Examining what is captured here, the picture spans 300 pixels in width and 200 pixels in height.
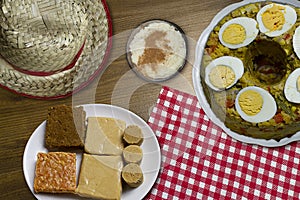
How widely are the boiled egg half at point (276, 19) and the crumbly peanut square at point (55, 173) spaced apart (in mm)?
783

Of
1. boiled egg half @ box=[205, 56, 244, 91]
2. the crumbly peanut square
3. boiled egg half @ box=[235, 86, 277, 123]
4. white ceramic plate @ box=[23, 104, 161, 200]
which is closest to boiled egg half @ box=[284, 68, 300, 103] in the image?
boiled egg half @ box=[235, 86, 277, 123]

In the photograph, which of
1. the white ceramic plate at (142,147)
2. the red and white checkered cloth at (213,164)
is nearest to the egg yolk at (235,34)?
the red and white checkered cloth at (213,164)

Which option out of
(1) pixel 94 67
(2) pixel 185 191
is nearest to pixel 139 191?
(2) pixel 185 191

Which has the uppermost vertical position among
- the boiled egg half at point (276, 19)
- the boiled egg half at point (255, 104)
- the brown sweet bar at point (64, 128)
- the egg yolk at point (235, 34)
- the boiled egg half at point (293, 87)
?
the boiled egg half at point (276, 19)

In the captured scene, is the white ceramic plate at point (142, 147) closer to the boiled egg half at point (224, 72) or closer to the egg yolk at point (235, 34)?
the boiled egg half at point (224, 72)

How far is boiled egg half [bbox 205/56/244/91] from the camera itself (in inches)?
67.7

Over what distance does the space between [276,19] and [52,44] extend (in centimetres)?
76

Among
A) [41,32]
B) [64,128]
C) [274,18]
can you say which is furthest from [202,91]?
[41,32]

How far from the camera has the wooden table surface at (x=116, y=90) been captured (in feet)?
5.85

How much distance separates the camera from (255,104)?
169 cm

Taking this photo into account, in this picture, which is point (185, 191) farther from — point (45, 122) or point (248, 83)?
point (45, 122)

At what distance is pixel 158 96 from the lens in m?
1.83

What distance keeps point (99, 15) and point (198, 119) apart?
20.0 inches

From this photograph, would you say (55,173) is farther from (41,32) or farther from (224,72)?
(224,72)
